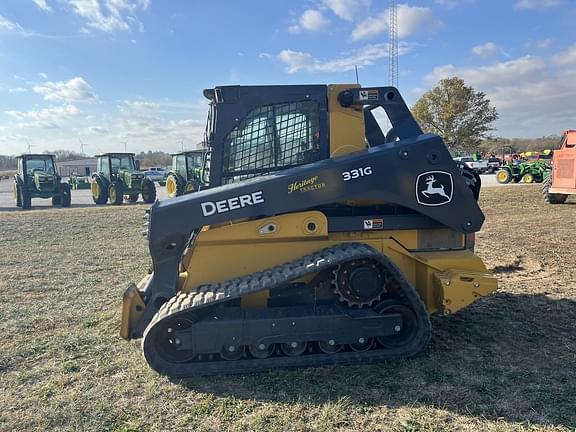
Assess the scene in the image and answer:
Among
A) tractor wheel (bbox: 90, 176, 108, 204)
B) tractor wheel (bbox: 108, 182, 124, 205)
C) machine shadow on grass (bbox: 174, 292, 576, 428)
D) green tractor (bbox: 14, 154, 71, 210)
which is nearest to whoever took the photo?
machine shadow on grass (bbox: 174, 292, 576, 428)

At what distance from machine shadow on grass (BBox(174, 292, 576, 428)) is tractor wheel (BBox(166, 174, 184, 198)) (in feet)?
52.0

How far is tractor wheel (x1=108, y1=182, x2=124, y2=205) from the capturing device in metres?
22.3

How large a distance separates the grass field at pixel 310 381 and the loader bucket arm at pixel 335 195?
756 millimetres

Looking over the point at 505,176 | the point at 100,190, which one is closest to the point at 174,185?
the point at 100,190

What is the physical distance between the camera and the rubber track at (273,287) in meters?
3.87

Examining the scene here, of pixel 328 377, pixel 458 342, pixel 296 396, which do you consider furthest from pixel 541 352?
pixel 296 396

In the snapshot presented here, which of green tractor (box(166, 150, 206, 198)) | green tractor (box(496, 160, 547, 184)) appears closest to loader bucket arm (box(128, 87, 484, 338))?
green tractor (box(166, 150, 206, 198))

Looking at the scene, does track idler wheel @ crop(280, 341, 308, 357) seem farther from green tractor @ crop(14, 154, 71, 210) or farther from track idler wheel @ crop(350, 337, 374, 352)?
green tractor @ crop(14, 154, 71, 210)

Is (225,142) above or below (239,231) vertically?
above

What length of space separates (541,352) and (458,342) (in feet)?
2.42

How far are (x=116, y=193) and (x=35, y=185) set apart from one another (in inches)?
161

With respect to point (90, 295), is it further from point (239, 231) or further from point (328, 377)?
point (328, 377)

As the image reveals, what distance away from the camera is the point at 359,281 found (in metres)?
4.07

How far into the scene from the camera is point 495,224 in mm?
12023
